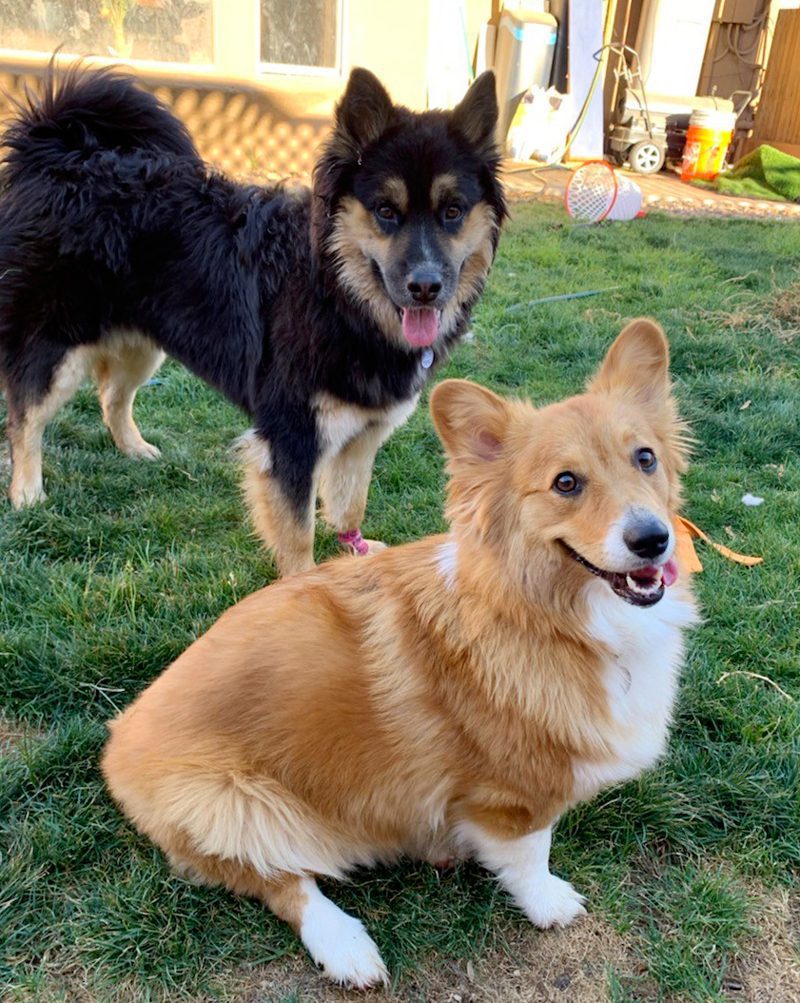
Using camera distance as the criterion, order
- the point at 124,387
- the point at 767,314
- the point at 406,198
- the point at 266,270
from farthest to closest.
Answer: the point at 767,314, the point at 124,387, the point at 266,270, the point at 406,198

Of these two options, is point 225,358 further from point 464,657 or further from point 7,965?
point 7,965

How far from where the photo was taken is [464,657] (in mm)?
1900

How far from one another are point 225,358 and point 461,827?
2225 mm

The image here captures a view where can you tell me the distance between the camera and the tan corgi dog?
1819mm

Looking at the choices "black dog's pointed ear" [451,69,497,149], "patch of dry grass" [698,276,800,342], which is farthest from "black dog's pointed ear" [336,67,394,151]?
"patch of dry grass" [698,276,800,342]

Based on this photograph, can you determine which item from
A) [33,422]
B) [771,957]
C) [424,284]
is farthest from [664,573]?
[33,422]

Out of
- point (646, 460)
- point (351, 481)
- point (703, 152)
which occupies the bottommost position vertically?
point (351, 481)

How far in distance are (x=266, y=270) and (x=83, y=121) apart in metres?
1.32

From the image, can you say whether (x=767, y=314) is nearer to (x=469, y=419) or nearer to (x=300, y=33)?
(x=469, y=419)

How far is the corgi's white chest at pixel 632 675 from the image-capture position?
1.83 metres

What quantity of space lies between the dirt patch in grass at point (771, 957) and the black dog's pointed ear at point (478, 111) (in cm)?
278

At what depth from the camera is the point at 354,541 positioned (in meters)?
3.58

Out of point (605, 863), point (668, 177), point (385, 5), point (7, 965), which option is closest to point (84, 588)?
point (7, 965)

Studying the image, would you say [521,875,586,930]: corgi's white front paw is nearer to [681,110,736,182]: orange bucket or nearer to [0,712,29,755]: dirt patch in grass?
[0,712,29,755]: dirt patch in grass
